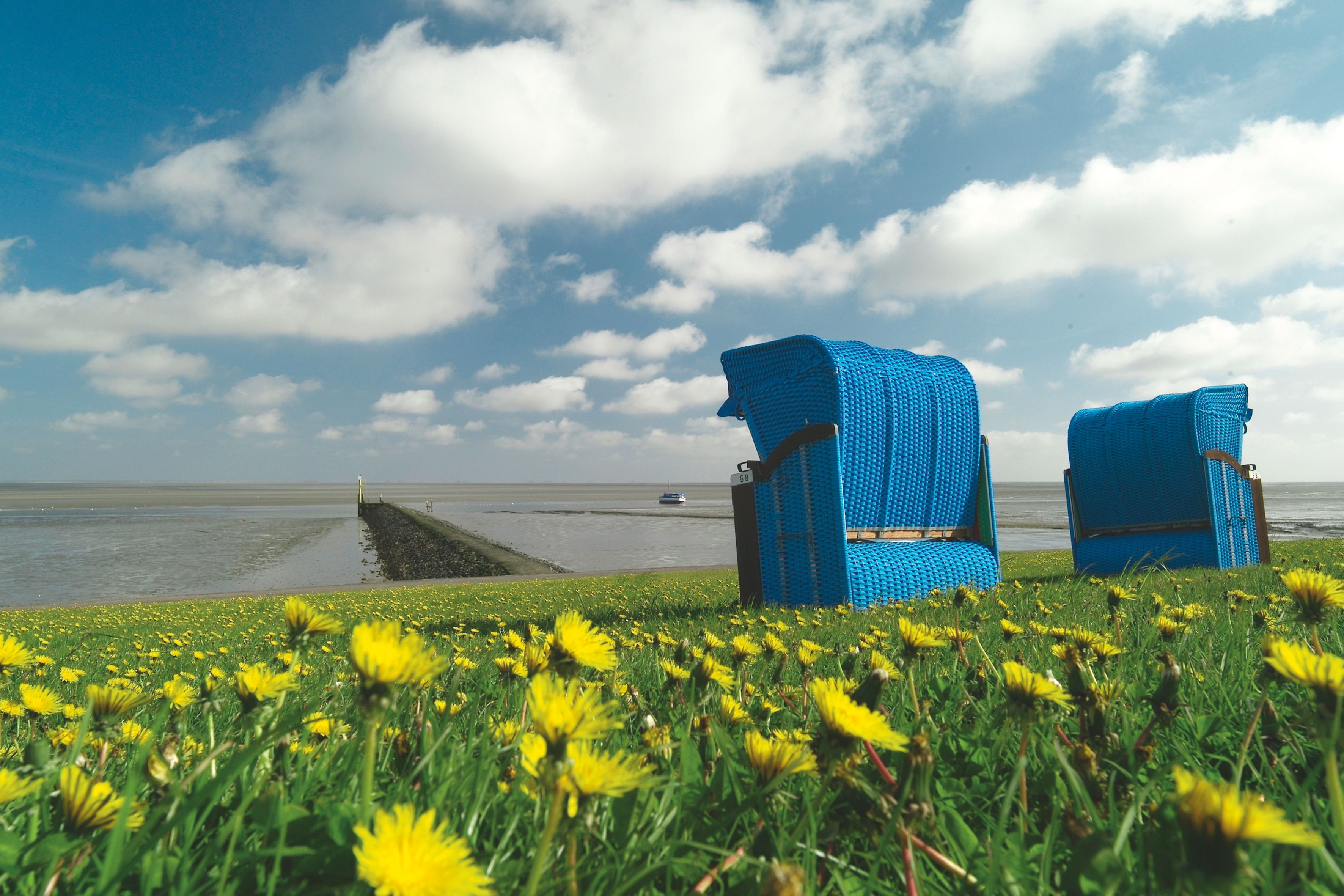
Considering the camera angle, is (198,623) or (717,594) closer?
(198,623)

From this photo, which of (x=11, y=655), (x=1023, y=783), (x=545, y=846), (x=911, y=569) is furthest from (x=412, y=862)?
(x=911, y=569)

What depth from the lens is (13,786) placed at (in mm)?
841

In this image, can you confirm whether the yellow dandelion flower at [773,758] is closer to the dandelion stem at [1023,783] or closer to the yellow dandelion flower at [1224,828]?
the dandelion stem at [1023,783]

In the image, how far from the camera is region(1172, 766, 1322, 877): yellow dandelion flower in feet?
1.75

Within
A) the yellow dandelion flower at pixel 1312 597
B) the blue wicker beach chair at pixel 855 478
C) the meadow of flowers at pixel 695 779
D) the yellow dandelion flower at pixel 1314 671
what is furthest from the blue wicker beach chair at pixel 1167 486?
the yellow dandelion flower at pixel 1314 671

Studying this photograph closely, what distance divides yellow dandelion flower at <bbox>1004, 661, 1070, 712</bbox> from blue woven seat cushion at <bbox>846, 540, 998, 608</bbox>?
554 cm

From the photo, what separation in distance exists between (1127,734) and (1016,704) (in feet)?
1.72

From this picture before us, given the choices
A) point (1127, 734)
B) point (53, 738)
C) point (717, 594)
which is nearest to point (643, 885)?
point (1127, 734)

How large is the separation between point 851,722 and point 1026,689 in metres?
0.40

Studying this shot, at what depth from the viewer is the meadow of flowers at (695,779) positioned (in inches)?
27.3

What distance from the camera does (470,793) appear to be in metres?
1.02

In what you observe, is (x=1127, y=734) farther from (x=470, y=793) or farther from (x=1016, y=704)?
(x=470, y=793)

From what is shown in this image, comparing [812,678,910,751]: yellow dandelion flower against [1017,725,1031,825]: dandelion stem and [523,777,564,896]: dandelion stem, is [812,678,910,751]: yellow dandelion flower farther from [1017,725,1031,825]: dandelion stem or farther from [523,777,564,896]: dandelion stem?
[523,777,564,896]: dandelion stem

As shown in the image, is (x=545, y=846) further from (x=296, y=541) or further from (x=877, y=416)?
(x=296, y=541)
